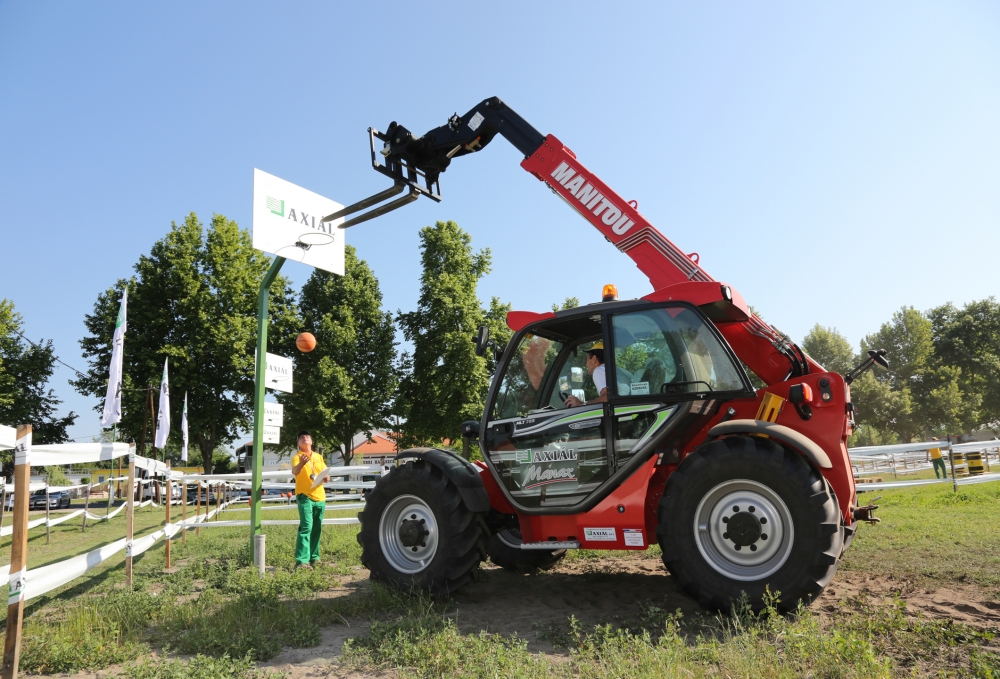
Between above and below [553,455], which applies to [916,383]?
above

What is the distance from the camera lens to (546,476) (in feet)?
18.1

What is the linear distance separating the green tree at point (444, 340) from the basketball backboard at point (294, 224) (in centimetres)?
2046

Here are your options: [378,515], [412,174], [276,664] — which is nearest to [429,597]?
[378,515]

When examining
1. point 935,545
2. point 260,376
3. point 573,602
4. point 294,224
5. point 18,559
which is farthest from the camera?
point 294,224

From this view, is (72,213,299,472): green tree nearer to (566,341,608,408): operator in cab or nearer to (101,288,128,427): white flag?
(101,288,128,427): white flag

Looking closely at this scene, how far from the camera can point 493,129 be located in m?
7.40

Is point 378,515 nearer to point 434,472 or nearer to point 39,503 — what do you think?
point 434,472

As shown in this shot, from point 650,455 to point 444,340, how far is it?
25.7 meters

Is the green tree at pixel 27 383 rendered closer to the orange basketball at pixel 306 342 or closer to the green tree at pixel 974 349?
the orange basketball at pixel 306 342

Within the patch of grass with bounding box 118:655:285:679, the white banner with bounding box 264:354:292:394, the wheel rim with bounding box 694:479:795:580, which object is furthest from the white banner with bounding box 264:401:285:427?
the wheel rim with bounding box 694:479:795:580

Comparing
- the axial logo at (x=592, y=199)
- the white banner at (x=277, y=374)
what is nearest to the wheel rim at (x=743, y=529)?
the axial logo at (x=592, y=199)

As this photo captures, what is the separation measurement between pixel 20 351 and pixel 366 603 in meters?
40.2

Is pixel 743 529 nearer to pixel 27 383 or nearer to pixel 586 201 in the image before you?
pixel 586 201

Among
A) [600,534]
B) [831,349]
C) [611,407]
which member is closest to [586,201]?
[611,407]
